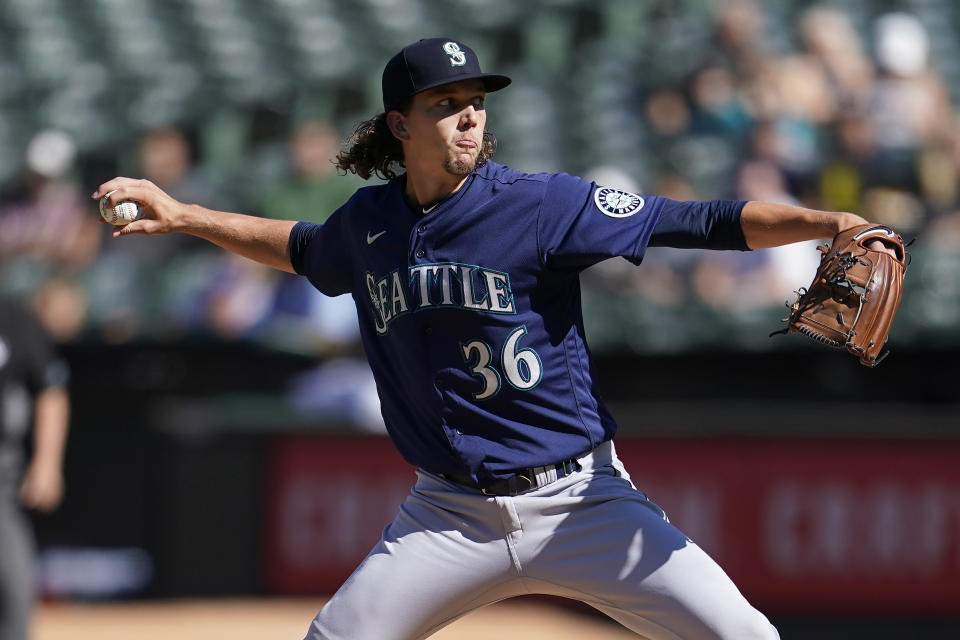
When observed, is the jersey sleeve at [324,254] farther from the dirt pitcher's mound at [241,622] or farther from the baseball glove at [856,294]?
the dirt pitcher's mound at [241,622]

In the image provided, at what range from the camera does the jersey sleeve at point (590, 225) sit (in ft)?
9.73

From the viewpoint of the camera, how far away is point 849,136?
7398mm

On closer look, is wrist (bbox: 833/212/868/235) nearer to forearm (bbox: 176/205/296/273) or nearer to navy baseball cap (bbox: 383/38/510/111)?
navy baseball cap (bbox: 383/38/510/111)

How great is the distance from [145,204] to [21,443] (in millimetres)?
1953

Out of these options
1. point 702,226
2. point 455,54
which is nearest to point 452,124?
point 455,54

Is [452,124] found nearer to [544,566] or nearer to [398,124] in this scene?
[398,124]

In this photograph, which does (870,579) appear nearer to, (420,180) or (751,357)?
(751,357)

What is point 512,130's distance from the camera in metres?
8.31

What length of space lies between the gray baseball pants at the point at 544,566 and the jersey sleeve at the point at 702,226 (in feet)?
1.87

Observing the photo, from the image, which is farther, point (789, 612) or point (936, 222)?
point (936, 222)

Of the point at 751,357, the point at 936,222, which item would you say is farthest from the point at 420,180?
the point at 936,222

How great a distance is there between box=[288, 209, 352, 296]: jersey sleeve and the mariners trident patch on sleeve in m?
0.66

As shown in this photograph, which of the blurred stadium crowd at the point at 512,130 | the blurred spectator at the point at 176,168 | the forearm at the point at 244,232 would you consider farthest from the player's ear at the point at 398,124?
the blurred spectator at the point at 176,168

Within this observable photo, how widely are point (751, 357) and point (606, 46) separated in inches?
109
